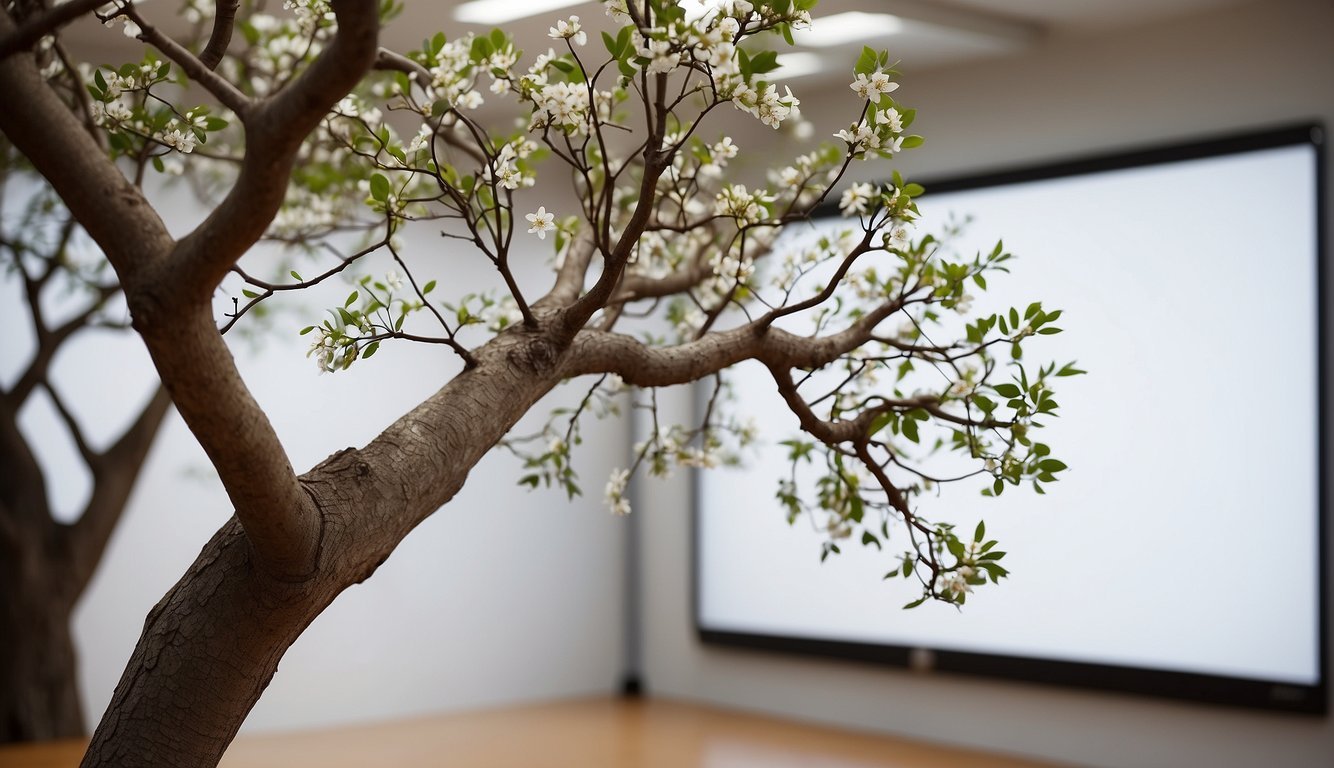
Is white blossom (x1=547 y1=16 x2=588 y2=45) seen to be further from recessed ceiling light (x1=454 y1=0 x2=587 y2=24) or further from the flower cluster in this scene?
recessed ceiling light (x1=454 y1=0 x2=587 y2=24)

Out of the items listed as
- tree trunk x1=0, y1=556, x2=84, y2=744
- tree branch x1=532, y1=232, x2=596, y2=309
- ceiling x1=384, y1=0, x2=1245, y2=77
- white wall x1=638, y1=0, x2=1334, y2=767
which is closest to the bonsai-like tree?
tree trunk x1=0, y1=556, x2=84, y2=744

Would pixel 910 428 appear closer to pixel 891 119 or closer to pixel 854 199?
pixel 854 199

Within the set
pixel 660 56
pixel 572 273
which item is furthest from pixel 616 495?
pixel 660 56

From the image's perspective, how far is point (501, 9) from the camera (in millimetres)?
5066

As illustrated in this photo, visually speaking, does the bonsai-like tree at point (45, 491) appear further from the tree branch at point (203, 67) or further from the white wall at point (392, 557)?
the tree branch at point (203, 67)

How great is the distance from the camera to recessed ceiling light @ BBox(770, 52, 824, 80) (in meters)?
5.61

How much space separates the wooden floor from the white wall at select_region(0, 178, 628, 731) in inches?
9.6

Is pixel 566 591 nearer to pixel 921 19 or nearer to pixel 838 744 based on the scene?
pixel 838 744

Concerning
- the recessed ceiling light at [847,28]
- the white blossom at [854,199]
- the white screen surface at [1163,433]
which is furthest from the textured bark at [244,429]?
the white screen surface at [1163,433]

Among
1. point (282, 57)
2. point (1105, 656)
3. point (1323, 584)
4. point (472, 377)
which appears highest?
point (282, 57)

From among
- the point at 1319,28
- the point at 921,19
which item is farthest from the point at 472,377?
the point at 1319,28

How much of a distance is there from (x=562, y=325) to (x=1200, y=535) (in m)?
3.80

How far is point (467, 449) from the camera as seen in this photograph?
1643mm

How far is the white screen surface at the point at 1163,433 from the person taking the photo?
477 centimetres
